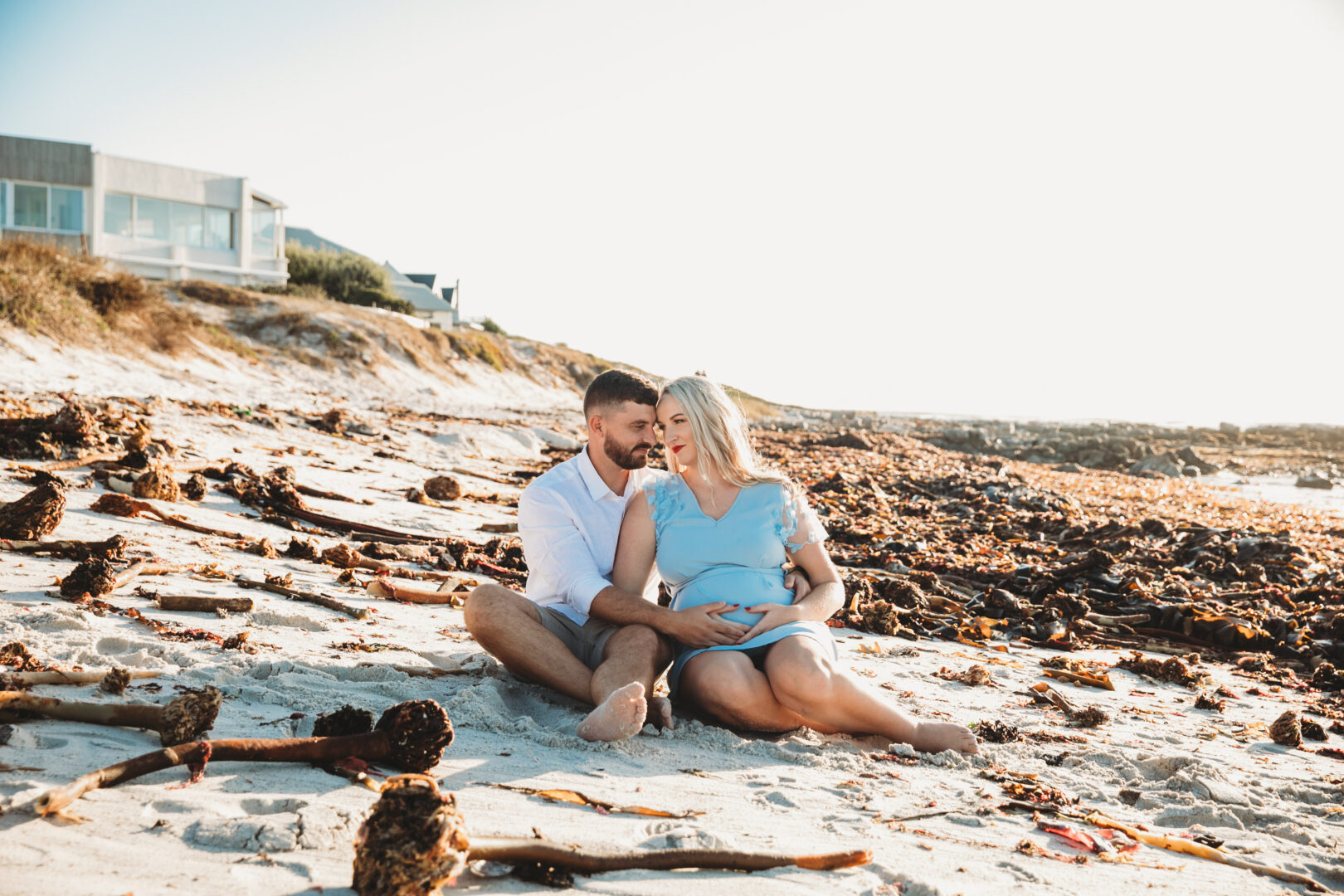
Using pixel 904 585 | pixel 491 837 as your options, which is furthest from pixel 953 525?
pixel 491 837

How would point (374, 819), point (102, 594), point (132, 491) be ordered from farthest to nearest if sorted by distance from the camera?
point (132, 491) < point (102, 594) < point (374, 819)

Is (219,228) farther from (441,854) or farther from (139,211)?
(441,854)

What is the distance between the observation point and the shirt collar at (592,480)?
4.12m

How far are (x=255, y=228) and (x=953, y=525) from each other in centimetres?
3193

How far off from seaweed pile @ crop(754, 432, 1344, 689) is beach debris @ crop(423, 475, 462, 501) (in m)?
3.74

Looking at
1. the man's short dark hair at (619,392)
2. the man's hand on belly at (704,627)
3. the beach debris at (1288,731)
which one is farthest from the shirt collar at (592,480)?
the beach debris at (1288,731)

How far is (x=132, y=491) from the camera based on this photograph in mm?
5961

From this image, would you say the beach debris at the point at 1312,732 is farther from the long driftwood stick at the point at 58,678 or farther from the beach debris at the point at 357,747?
the long driftwood stick at the point at 58,678

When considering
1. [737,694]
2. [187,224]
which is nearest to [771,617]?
[737,694]

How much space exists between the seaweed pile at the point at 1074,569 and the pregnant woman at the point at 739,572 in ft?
6.44

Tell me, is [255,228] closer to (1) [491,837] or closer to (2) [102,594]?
(2) [102,594]

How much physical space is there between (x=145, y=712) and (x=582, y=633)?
1854mm

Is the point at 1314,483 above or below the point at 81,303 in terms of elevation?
below

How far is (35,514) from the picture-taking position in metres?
4.62
